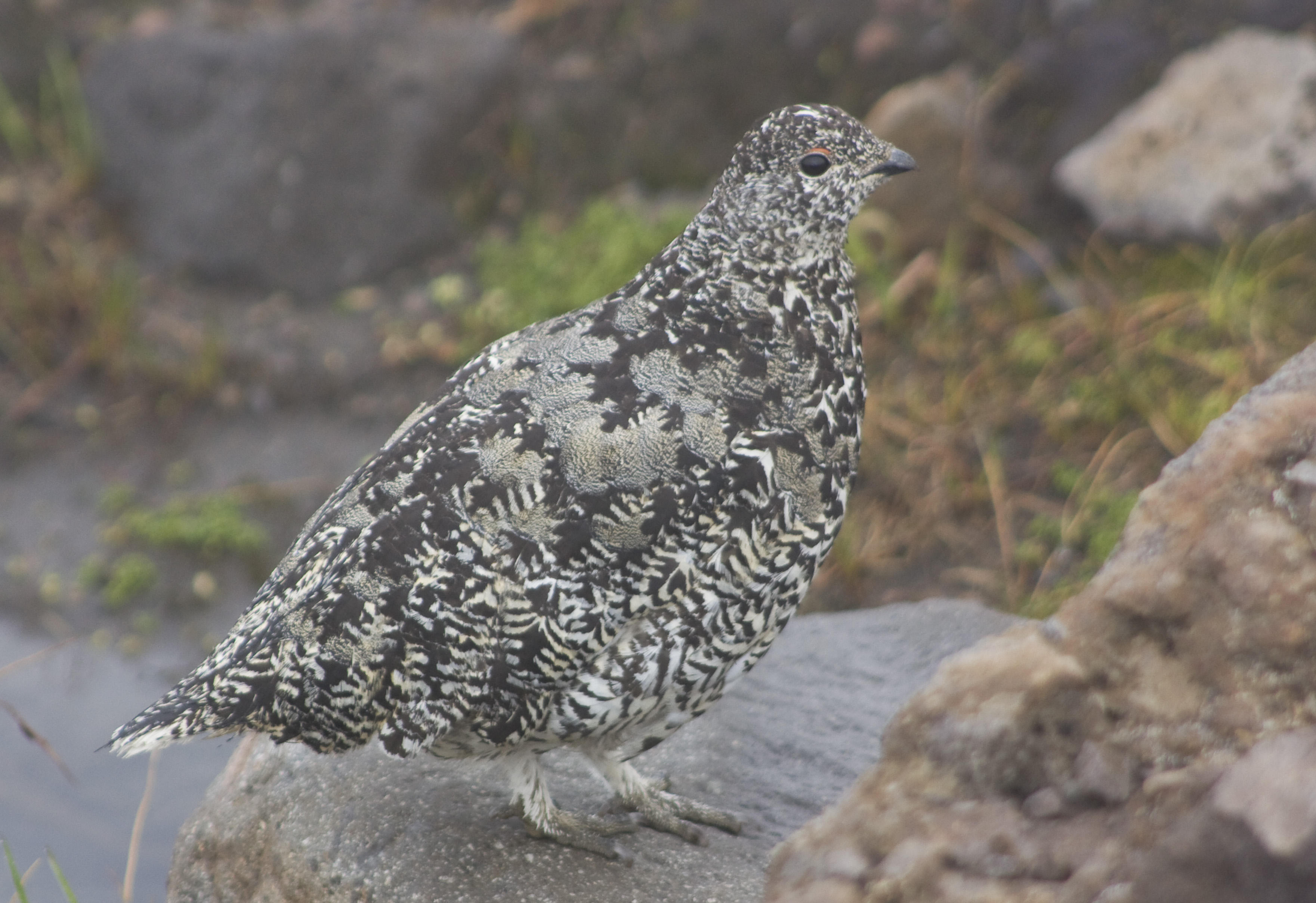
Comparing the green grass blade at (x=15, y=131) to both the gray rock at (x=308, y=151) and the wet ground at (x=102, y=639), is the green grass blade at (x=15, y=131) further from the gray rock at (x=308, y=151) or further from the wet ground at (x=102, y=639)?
the wet ground at (x=102, y=639)

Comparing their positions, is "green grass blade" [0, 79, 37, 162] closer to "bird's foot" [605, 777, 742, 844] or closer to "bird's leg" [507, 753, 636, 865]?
"bird's leg" [507, 753, 636, 865]

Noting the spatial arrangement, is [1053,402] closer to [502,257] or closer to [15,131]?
[502,257]

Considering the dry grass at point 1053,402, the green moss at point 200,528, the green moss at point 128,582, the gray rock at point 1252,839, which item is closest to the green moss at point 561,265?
the dry grass at point 1053,402

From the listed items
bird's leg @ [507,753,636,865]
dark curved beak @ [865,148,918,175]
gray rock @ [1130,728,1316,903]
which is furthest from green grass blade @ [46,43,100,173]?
gray rock @ [1130,728,1316,903]

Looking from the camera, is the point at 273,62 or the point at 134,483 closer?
the point at 134,483

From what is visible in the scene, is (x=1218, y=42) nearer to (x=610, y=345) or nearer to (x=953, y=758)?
(x=610, y=345)

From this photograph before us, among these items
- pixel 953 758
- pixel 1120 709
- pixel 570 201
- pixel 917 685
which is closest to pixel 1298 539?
pixel 1120 709

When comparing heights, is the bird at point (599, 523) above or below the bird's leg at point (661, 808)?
above
